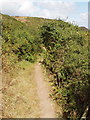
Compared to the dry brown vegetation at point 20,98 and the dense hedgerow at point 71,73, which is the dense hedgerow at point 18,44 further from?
the dry brown vegetation at point 20,98

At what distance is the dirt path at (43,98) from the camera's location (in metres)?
8.62

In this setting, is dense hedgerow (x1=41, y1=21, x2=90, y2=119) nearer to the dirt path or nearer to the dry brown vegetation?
the dirt path

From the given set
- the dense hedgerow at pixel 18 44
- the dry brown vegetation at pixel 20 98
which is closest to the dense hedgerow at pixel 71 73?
the dry brown vegetation at pixel 20 98

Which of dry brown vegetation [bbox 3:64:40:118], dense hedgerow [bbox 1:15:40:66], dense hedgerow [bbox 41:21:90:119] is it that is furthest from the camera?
dense hedgerow [bbox 1:15:40:66]

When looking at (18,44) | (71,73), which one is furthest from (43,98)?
(18,44)

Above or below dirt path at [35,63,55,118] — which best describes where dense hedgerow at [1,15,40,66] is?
above

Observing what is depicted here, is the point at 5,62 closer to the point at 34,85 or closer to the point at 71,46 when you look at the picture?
the point at 34,85

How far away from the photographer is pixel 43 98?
9.99m

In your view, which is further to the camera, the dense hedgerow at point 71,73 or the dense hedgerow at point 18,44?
the dense hedgerow at point 18,44

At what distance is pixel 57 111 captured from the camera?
886 cm

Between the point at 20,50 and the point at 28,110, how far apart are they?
737 cm

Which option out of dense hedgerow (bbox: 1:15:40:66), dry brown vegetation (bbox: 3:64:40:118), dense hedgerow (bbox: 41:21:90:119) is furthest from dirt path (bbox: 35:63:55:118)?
dense hedgerow (bbox: 1:15:40:66)

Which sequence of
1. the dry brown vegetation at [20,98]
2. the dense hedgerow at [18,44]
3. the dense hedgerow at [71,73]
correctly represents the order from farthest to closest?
the dense hedgerow at [18,44]
the dry brown vegetation at [20,98]
the dense hedgerow at [71,73]

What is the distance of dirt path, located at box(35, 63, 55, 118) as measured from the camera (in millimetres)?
8623
